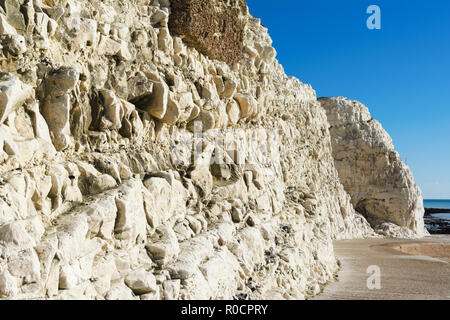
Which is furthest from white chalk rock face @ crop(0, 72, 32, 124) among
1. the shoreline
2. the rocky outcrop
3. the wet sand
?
the shoreline

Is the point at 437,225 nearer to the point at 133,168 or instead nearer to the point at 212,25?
the point at 212,25

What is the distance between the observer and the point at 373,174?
101 ft

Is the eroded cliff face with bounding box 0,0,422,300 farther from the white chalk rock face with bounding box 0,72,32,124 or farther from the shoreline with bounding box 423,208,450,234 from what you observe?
the shoreline with bounding box 423,208,450,234

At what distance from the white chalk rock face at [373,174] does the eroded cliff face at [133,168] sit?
829 inches

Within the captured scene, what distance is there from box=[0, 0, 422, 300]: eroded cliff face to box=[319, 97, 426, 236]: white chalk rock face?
2105 cm

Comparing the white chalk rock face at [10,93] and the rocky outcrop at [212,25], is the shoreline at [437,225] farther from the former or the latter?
the white chalk rock face at [10,93]

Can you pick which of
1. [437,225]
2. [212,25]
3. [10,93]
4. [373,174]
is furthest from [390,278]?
[437,225]

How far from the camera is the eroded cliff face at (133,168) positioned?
4.42 meters

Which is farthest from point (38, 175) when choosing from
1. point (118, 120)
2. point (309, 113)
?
A: point (309, 113)

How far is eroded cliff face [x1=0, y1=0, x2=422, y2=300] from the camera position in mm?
4418

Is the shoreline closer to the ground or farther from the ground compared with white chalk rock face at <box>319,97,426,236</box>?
closer to the ground

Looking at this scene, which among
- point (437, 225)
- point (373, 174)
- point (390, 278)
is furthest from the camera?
point (437, 225)

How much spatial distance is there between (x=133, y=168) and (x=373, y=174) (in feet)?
91.1
